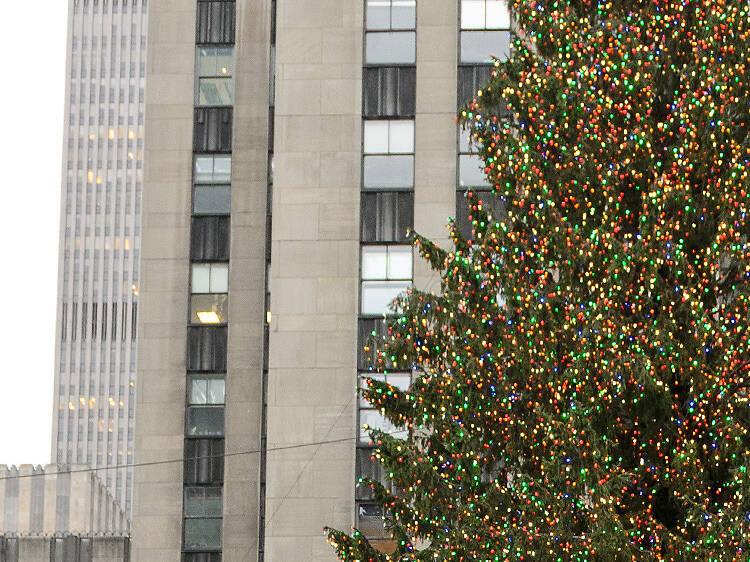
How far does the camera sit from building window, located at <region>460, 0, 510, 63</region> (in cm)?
4309

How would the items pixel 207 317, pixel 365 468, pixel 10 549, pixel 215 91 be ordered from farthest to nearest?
pixel 10 549, pixel 215 91, pixel 207 317, pixel 365 468

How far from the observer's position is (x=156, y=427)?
145ft

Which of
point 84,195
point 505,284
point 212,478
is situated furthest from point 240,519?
point 84,195

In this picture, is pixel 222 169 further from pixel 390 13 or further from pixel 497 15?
pixel 497 15

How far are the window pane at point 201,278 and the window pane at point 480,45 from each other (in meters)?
9.97

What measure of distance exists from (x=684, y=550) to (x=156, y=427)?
2591 centimetres

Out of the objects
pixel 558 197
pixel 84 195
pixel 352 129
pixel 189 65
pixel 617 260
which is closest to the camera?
pixel 617 260

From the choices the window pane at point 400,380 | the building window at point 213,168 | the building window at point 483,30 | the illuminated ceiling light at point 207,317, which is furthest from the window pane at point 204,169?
the window pane at point 400,380

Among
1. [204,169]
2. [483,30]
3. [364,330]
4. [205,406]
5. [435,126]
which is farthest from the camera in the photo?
[204,169]

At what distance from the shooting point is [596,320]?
21.8 metres

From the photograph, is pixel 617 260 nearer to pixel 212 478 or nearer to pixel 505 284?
pixel 505 284

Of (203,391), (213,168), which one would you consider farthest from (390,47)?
(203,391)

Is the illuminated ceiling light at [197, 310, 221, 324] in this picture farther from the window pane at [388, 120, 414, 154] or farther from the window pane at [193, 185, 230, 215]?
the window pane at [388, 120, 414, 154]

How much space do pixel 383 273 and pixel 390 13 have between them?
778 centimetres
